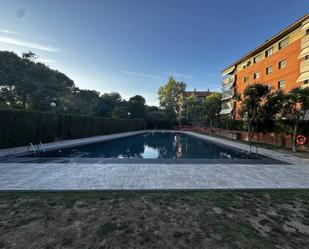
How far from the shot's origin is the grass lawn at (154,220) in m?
2.54

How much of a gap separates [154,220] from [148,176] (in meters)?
2.77

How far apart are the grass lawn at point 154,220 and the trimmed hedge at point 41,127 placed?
881 centimetres

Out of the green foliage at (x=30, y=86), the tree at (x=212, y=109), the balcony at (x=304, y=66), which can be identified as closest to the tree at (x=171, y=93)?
the tree at (x=212, y=109)

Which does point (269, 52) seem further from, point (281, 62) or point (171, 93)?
point (171, 93)

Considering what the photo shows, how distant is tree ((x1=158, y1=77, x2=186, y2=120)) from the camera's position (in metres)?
49.7

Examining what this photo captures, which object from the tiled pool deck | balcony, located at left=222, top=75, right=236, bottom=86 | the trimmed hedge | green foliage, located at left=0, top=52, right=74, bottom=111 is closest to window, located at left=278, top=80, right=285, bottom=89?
balcony, located at left=222, top=75, right=236, bottom=86

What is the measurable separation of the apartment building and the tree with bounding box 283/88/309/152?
4872mm

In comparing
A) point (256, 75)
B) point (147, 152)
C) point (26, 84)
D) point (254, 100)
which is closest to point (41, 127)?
point (147, 152)

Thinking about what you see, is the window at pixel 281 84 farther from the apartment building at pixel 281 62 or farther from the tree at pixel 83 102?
the tree at pixel 83 102

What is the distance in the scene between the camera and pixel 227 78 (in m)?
35.3

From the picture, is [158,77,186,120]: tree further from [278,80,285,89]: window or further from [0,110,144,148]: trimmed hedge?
[0,110,144,148]: trimmed hedge

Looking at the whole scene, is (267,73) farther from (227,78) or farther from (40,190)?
(40,190)

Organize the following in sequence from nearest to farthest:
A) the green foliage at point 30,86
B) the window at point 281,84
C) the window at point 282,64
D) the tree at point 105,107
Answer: the window at point 282,64 → the window at point 281,84 → the green foliage at point 30,86 → the tree at point 105,107

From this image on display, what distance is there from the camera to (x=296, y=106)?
11586 mm
